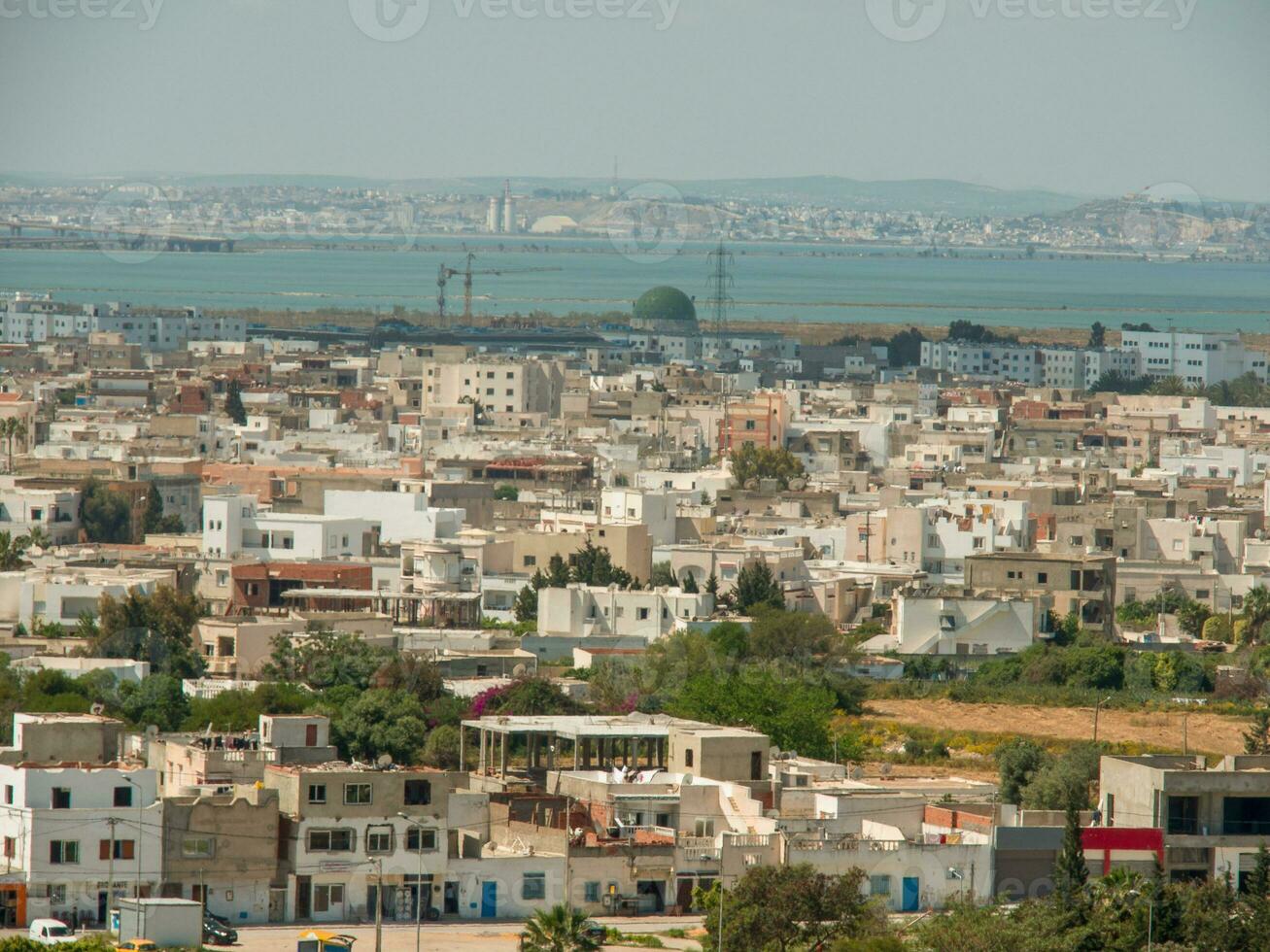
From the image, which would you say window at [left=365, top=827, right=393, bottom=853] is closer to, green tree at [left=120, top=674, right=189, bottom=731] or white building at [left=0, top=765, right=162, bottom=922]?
white building at [left=0, top=765, right=162, bottom=922]

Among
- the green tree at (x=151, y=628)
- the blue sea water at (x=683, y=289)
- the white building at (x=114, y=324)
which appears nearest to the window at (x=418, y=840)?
the green tree at (x=151, y=628)

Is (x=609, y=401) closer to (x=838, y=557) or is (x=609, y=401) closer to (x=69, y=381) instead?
(x=69, y=381)

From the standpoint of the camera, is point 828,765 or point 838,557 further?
point 838,557

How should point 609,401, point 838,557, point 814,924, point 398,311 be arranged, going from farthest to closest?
point 398,311 → point 609,401 → point 838,557 → point 814,924

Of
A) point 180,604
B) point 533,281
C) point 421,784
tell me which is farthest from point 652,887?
point 533,281

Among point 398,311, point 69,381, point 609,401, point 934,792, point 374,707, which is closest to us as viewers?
point 934,792

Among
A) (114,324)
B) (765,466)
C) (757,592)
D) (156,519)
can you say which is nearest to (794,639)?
(757,592)

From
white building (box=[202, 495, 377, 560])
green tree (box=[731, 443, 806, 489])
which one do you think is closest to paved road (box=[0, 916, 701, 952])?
white building (box=[202, 495, 377, 560])
